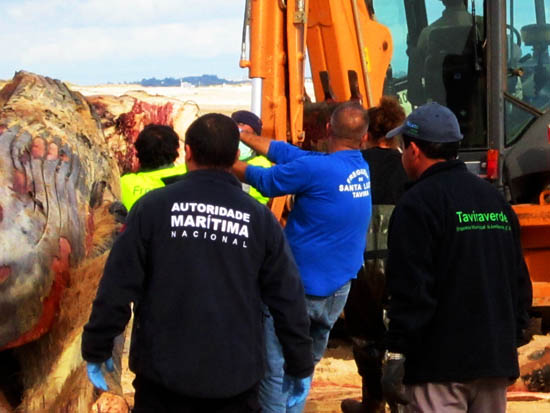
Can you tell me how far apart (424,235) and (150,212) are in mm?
1029

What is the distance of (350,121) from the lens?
485 centimetres

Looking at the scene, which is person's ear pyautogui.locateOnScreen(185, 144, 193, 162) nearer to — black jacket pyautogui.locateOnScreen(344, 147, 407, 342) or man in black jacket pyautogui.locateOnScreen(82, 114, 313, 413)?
man in black jacket pyautogui.locateOnScreen(82, 114, 313, 413)

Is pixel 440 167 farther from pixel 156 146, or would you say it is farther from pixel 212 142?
pixel 156 146

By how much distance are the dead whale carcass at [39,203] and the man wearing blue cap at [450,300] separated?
1349 millimetres

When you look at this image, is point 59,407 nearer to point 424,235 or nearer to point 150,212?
point 150,212

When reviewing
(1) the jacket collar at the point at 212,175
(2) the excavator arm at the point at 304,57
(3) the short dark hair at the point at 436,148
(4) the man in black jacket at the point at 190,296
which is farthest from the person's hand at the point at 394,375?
(2) the excavator arm at the point at 304,57

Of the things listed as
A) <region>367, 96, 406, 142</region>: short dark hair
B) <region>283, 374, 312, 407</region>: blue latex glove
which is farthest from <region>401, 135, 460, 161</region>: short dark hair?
<region>367, 96, 406, 142</region>: short dark hair

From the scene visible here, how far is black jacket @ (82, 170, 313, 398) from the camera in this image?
3.27m

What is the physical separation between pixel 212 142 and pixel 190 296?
22.0 inches

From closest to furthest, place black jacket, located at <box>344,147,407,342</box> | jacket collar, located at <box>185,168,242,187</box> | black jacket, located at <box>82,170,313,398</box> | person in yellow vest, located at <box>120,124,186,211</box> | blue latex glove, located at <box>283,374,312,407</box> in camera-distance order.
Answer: black jacket, located at <box>82,170,313,398</box> < jacket collar, located at <box>185,168,242,187</box> < blue latex glove, located at <box>283,374,312,407</box> < person in yellow vest, located at <box>120,124,186,211</box> < black jacket, located at <box>344,147,407,342</box>

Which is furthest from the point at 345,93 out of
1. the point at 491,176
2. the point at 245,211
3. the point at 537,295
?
the point at 245,211

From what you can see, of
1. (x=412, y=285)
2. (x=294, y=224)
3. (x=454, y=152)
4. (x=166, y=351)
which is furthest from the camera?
(x=294, y=224)

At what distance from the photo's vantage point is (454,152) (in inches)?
155

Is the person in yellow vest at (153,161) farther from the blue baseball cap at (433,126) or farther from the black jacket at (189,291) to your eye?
the black jacket at (189,291)
